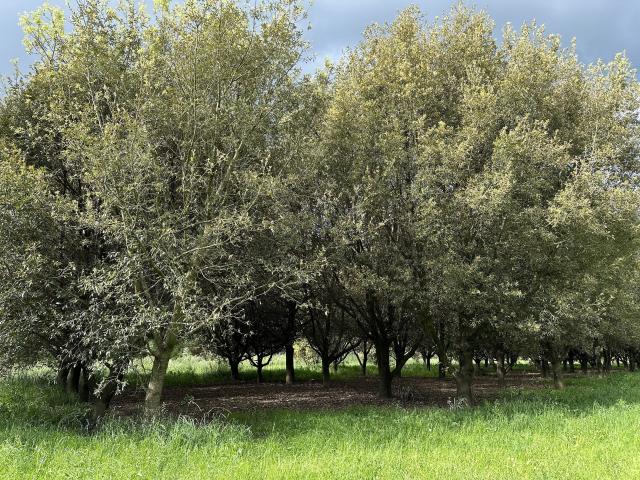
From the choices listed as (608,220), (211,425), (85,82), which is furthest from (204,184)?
(608,220)

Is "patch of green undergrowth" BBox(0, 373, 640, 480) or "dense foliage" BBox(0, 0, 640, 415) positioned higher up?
"dense foliage" BBox(0, 0, 640, 415)

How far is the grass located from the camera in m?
8.48

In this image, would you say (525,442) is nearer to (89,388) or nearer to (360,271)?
(360,271)

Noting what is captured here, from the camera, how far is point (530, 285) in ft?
55.8

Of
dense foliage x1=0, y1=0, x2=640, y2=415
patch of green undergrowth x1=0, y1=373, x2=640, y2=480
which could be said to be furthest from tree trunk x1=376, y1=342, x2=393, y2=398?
patch of green undergrowth x1=0, y1=373, x2=640, y2=480

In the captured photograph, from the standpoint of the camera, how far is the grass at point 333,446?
334 inches

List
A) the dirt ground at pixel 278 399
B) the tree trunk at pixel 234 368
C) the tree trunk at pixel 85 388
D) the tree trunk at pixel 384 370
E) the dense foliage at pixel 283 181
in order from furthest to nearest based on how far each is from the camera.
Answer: the tree trunk at pixel 234 368 < the tree trunk at pixel 384 370 < the dirt ground at pixel 278 399 < the tree trunk at pixel 85 388 < the dense foliage at pixel 283 181

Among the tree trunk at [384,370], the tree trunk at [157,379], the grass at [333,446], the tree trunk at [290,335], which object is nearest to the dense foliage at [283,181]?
the tree trunk at [157,379]

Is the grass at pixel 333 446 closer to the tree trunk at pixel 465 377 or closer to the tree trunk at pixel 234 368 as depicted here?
the tree trunk at pixel 465 377

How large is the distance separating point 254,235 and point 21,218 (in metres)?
6.37

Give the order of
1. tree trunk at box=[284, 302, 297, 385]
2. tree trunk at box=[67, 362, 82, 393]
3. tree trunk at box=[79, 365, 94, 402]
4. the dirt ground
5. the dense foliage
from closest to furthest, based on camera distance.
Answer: the dense foliage < tree trunk at box=[79, 365, 94, 402] < the dirt ground < tree trunk at box=[67, 362, 82, 393] < tree trunk at box=[284, 302, 297, 385]

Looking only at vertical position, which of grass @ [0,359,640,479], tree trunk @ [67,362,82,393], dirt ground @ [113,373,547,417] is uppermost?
tree trunk @ [67,362,82,393]

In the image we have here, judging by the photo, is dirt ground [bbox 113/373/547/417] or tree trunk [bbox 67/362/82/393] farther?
tree trunk [bbox 67/362/82/393]

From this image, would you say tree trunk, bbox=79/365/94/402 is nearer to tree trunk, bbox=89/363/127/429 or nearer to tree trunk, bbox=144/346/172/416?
tree trunk, bbox=89/363/127/429
